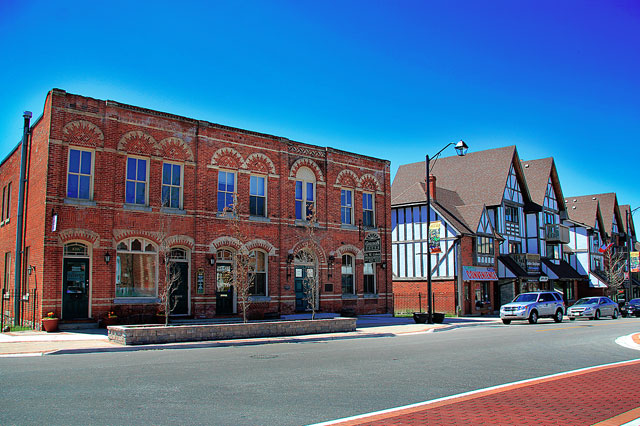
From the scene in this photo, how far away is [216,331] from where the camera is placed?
59.1ft

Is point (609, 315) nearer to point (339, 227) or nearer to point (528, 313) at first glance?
point (528, 313)

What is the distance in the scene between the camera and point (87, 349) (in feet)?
49.2

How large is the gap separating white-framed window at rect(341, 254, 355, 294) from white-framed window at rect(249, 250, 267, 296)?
16.8 ft

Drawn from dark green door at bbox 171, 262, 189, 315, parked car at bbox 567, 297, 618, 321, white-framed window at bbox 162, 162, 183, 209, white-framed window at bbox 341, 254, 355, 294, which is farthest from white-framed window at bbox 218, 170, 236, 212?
parked car at bbox 567, 297, 618, 321

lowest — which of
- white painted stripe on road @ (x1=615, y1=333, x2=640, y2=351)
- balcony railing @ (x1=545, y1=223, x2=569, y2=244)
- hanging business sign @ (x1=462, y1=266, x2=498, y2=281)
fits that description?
white painted stripe on road @ (x1=615, y1=333, x2=640, y2=351)

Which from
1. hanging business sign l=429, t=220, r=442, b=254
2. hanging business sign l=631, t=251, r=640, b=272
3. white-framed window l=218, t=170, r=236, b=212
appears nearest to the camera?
white-framed window l=218, t=170, r=236, b=212

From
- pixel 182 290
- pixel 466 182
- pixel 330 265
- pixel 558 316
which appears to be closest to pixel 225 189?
pixel 182 290

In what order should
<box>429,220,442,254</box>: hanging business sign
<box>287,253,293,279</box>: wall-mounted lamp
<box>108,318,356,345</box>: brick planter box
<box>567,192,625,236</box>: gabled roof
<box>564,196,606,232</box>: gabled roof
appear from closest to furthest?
<box>108,318,356,345</box>: brick planter box
<box>287,253,293,279</box>: wall-mounted lamp
<box>429,220,442,254</box>: hanging business sign
<box>564,196,606,232</box>: gabled roof
<box>567,192,625,236</box>: gabled roof

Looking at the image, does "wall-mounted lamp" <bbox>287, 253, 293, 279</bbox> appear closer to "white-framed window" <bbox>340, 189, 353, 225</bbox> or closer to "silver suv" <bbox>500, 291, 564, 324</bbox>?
"white-framed window" <bbox>340, 189, 353, 225</bbox>

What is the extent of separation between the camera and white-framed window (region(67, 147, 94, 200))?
21203mm

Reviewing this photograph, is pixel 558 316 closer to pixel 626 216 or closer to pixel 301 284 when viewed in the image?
pixel 301 284

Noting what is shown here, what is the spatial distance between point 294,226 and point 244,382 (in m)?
17.8

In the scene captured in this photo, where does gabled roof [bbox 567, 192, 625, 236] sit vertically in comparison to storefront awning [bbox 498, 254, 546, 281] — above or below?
above

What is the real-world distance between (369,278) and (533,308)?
8.95 meters
